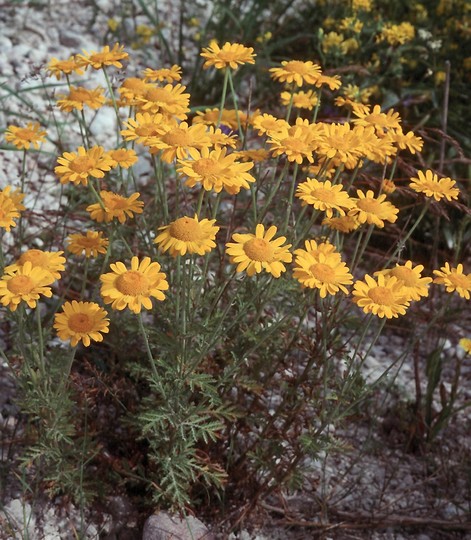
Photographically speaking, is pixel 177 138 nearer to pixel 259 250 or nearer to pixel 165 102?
pixel 165 102

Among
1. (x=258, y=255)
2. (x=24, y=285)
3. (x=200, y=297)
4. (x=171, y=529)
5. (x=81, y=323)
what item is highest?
(x=258, y=255)

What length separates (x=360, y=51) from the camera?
393 centimetres

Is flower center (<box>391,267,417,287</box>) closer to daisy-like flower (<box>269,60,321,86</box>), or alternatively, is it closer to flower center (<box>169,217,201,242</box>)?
flower center (<box>169,217,201,242</box>)

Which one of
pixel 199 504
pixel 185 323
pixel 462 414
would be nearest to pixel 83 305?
pixel 185 323

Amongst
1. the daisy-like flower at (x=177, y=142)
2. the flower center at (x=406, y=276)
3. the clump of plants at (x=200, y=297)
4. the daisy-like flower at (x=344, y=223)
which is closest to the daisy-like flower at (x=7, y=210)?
the clump of plants at (x=200, y=297)

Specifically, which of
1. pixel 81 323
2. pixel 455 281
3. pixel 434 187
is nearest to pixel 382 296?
pixel 455 281

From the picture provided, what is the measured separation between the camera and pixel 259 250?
166cm

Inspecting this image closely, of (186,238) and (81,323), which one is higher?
(186,238)

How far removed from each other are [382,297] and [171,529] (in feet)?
2.97

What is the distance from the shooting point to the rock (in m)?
2.07

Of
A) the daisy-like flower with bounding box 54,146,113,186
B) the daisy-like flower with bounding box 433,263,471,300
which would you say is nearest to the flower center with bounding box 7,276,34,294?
the daisy-like flower with bounding box 54,146,113,186

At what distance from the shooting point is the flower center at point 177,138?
1811mm

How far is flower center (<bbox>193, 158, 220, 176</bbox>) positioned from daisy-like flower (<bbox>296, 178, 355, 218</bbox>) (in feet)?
0.66

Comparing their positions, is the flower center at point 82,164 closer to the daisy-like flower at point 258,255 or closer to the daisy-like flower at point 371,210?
the daisy-like flower at point 258,255
